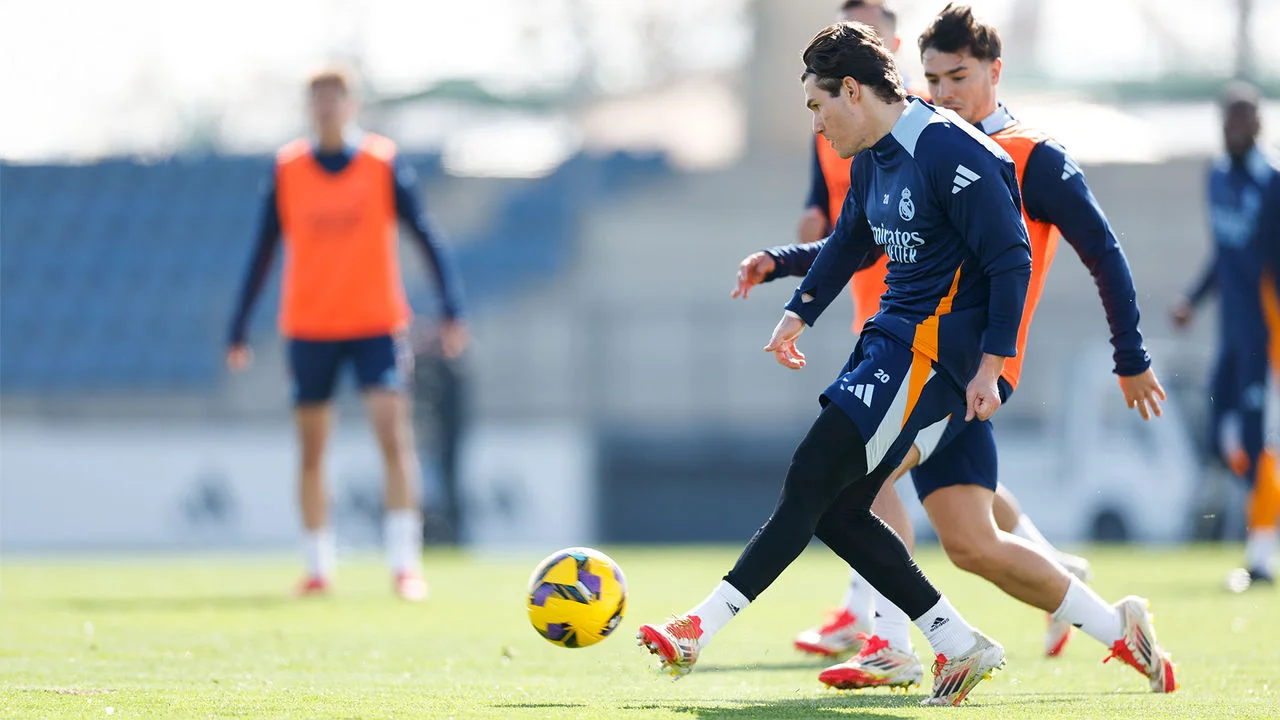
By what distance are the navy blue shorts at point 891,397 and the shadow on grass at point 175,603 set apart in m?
4.72

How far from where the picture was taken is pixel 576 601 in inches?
194

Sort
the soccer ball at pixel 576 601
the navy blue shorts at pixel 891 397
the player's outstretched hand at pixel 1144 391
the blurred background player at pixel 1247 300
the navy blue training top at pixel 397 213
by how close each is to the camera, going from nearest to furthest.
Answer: the navy blue shorts at pixel 891 397, the soccer ball at pixel 576 601, the player's outstretched hand at pixel 1144 391, the navy blue training top at pixel 397 213, the blurred background player at pixel 1247 300

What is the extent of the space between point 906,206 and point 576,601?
1.47 meters

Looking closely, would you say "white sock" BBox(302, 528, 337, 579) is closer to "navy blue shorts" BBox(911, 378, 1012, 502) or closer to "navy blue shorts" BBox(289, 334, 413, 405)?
"navy blue shorts" BBox(289, 334, 413, 405)

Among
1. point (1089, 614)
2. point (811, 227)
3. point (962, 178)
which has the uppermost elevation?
point (962, 178)

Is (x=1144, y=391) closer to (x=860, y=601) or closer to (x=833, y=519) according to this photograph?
(x=833, y=519)

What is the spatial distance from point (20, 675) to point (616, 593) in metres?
1.95

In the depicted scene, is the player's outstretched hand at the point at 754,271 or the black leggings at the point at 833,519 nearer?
the black leggings at the point at 833,519

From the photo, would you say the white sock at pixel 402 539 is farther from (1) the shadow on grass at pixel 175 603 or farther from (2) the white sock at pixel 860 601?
(2) the white sock at pixel 860 601

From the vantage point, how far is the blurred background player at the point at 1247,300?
384 inches

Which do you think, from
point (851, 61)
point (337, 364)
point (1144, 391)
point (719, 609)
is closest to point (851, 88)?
point (851, 61)

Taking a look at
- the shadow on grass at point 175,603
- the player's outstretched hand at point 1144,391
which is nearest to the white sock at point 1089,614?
the player's outstretched hand at point 1144,391

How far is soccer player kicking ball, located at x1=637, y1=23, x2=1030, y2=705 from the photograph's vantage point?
178 inches

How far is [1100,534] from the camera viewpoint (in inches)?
866
